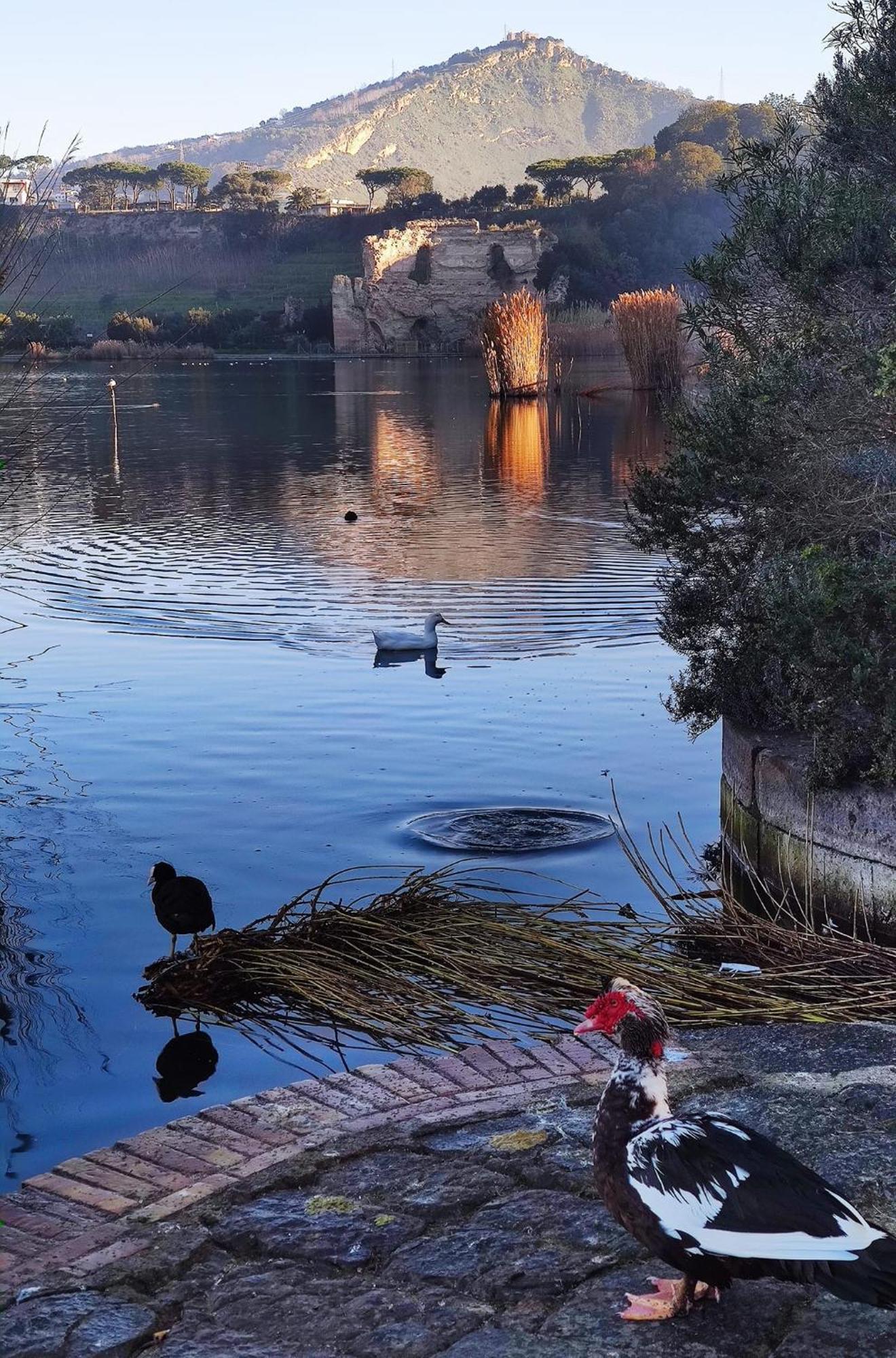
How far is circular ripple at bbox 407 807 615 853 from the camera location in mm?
8875

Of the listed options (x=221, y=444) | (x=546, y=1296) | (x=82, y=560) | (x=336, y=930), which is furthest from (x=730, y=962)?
(x=221, y=444)

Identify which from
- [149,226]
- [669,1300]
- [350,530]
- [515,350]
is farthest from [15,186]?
[149,226]

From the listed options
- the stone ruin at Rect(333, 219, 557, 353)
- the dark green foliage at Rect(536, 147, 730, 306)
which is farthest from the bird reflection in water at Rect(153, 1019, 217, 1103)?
the stone ruin at Rect(333, 219, 557, 353)

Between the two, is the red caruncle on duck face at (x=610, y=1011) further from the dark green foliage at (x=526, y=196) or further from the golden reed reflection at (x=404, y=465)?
the dark green foliage at (x=526, y=196)

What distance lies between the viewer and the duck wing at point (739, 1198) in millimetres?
3160

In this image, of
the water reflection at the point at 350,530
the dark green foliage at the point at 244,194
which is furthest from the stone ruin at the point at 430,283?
the water reflection at the point at 350,530

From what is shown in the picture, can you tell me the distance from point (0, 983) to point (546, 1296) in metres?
4.27

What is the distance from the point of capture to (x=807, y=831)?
307 inches

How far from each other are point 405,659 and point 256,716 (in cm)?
227

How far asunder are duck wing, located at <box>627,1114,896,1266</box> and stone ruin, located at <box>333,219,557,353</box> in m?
95.2

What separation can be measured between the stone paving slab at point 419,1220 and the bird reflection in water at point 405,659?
8.32 m

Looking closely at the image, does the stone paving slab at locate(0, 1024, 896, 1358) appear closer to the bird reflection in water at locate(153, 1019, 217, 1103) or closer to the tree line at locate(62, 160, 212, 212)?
the bird reflection in water at locate(153, 1019, 217, 1103)

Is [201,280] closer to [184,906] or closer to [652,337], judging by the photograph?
[652,337]

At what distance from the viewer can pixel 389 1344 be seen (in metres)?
3.53
